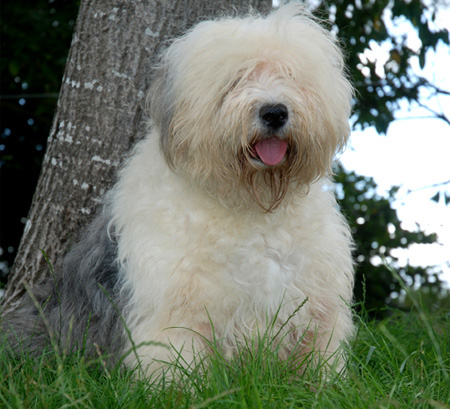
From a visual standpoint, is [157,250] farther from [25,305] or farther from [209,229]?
[25,305]

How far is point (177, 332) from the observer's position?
295 centimetres

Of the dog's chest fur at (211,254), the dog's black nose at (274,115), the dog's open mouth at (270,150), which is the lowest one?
the dog's chest fur at (211,254)

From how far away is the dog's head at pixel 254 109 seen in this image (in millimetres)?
2795

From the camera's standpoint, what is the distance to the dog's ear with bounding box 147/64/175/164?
9.87 feet

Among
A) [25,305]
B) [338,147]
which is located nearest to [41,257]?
[25,305]

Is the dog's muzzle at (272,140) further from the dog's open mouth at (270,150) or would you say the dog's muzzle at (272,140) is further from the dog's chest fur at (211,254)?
the dog's chest fur at (211,254)

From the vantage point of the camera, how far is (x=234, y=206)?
9.89ft

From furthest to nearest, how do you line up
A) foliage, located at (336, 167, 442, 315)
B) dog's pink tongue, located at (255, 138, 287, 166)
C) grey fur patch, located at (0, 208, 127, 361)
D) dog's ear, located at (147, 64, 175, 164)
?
foliage, located at (336, 167, 442, 315) < grey fur patch, located at (0, 208, 127, 361) < dog's ear, located at (147, 64, 175, 164) < dog's pink tongue, located at (255, 138, 287, 166)

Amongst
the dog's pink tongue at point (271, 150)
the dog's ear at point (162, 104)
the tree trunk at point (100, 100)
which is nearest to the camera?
the dog's pink tongue at point (271, 150)

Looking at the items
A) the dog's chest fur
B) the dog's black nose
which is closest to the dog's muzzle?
the dog's black nose

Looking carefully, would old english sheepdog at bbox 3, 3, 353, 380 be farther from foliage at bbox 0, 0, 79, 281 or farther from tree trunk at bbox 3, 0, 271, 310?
foliage at bbox 0, 0, 79, 281

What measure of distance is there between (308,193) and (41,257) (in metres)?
1.83

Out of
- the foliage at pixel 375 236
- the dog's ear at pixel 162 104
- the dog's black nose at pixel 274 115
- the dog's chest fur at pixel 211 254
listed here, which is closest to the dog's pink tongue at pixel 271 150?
the dog's black nose at pixel 274 115

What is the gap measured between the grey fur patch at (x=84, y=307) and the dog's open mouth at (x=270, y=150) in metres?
0.88
